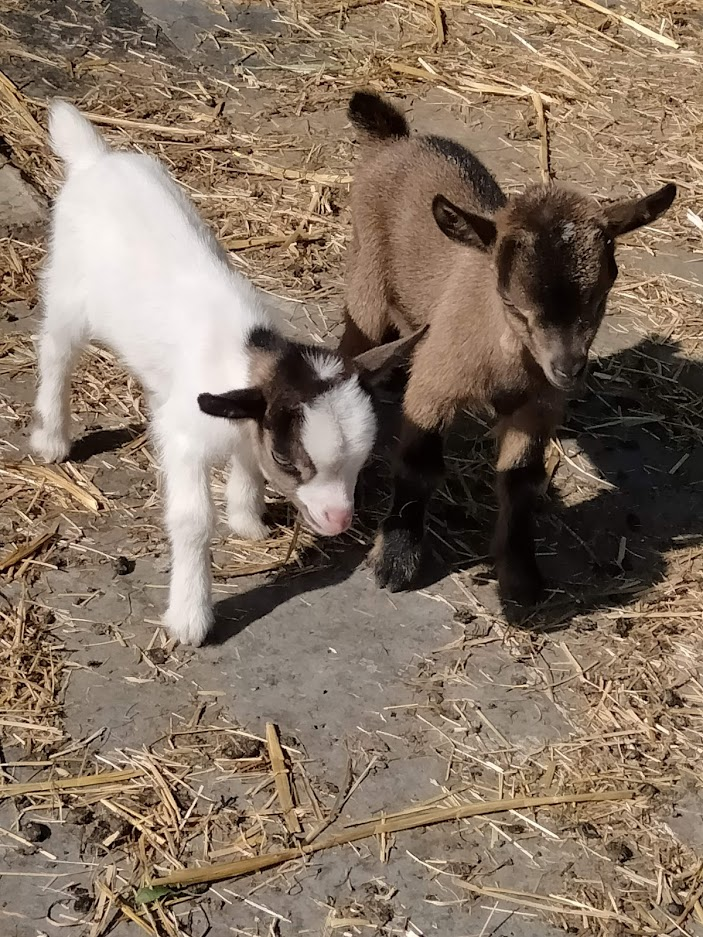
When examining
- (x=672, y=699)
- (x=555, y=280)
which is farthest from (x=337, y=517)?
(x=672, y=699)

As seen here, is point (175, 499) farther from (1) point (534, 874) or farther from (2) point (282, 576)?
(1) point (534, 874)

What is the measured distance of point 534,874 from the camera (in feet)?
12.0

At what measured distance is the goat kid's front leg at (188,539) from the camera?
4.08 metres

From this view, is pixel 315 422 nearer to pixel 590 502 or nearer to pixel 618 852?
pixel 618 852

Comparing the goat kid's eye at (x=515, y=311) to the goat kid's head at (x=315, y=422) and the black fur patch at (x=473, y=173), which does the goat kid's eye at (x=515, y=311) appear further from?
the black fur patch at (x=473, y=173)

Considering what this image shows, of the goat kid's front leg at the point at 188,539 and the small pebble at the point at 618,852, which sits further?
the goat kid's front leg at the point at 188,539

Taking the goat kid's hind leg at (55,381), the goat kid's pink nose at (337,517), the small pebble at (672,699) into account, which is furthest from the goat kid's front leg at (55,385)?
the small pebble at (672,699)

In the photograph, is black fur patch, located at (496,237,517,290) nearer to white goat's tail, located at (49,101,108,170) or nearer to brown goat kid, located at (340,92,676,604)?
brown goat kid, located at (340,92,676,604)

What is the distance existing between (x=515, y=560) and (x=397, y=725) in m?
0.89

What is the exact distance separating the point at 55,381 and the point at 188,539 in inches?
43.8

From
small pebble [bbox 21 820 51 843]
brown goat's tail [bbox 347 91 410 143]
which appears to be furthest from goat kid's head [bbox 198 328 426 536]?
brown goat's tail [bbox 347 91 410 143]

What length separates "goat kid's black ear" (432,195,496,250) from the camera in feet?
12.9

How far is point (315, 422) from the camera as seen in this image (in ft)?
12.0

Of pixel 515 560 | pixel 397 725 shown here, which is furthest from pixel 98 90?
pixel 397 725
